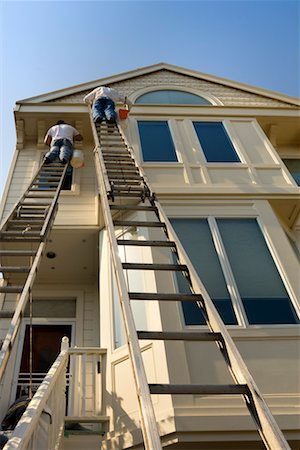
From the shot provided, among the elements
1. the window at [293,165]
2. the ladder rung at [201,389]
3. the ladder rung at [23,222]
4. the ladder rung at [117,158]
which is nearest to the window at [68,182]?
the ladder rung at [117,158]

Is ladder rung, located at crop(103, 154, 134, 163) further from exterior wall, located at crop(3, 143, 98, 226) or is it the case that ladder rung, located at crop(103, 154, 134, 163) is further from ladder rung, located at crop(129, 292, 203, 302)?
ladder rung, located at crop(129, 292, 203, 302)

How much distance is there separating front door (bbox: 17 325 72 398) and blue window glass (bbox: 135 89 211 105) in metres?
6.03

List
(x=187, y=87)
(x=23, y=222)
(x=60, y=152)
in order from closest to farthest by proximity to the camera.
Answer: (x=23, y=222), (x=60, y=152), (x=187, y=87)

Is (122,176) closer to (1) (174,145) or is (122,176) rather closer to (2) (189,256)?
(2) (189,256)

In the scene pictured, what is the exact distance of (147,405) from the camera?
147cm

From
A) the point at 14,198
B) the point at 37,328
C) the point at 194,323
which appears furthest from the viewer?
the point at 14,198

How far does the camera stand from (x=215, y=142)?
761cm

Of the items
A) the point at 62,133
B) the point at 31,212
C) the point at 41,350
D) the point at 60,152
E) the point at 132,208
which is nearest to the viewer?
the point at 132,208

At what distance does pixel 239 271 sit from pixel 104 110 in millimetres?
4233

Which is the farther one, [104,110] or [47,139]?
[47,139]

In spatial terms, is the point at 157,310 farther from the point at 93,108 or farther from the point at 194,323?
the point at 93,108

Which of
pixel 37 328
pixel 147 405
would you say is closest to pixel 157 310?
pixel 147 405

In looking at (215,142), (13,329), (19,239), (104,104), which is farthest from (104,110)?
(13,329)

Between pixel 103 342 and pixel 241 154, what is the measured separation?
4552 mm
